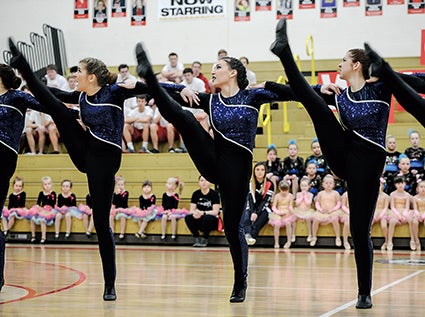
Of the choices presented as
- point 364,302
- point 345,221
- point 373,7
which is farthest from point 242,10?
point 364,302

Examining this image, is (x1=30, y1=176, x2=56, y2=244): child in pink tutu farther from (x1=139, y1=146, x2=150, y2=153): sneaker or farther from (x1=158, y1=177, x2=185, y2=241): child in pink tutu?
(x1=158, y1=177, x2=185, y2=241): child in pink tutu

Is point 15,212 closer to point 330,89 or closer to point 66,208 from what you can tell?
point 66,208

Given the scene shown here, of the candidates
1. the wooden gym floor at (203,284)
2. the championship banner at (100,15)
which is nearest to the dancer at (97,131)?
the wooden gym floor at (203,284)

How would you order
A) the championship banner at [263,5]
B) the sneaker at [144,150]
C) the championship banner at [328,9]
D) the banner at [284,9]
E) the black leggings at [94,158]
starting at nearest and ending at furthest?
the black leggings at [94,158]
the sneaker at [144,150]
the championship banner at [328,9]
the banner at [284,9]
the championship banner at [263,5]

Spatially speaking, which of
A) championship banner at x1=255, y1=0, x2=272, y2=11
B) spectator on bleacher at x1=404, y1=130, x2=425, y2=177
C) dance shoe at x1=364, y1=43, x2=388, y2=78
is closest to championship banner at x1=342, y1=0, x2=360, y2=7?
championship banner at x1=255, y1=0, x2=272, y2=11

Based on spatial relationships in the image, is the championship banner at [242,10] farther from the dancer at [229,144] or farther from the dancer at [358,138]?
the dancer at [358,138]

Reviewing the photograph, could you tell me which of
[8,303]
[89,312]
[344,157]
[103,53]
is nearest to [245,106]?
[344,157]

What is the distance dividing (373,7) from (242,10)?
2545mm

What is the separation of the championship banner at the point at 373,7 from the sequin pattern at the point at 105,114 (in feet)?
31.8

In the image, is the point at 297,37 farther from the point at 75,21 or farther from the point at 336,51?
the point at 75,21

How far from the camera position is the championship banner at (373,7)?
1376 cm

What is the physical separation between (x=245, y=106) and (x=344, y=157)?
76 cm

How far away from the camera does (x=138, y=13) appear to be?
49.5ft

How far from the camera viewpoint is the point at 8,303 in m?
4.84
